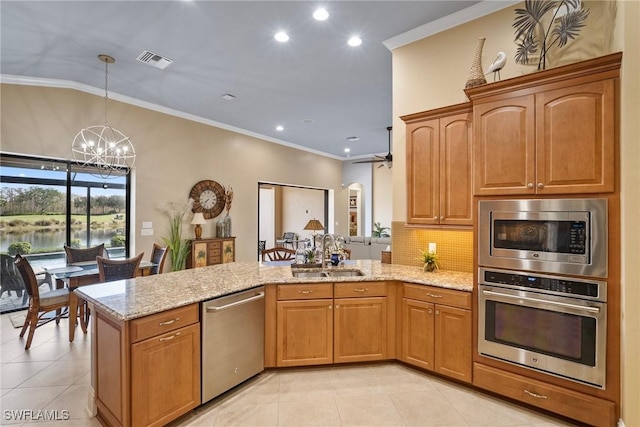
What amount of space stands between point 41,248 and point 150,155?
2129mm

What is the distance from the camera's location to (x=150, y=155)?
555cm

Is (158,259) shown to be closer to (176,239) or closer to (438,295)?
(176,239)

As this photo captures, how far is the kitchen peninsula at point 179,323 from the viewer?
1.92m

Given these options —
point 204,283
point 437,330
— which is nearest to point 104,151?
point 204,283

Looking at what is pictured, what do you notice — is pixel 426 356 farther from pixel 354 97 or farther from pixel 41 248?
pixel 41 248

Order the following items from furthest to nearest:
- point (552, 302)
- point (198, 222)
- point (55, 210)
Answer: point (198, 222)
point (55, 210)
point (552, 302)

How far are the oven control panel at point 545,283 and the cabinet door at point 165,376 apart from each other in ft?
7.39

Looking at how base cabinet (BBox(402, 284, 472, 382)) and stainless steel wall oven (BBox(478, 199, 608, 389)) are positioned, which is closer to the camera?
stainless steel wall oven (BBox(478, 199, 608, 389))

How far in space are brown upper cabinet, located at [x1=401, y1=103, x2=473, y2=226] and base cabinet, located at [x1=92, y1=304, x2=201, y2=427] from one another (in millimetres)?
2219

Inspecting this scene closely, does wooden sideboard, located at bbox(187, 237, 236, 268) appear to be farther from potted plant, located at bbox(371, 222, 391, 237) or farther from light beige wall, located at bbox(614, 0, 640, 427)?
light beige wall, located at bbox(614, 0, 640, 427)

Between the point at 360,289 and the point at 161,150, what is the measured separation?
4.67 metres

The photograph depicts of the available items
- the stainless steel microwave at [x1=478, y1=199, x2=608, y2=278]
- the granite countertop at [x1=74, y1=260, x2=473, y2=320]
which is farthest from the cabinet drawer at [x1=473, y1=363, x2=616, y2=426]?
the stainless steel microwave at [x1=478, y1=199, x2=608, y2=278]

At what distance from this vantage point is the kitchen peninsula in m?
1.92

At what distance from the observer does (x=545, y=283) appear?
2.21m
